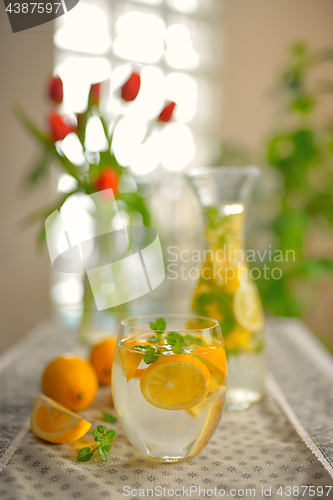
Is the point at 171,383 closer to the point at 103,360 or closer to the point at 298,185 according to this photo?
the point at 103,360

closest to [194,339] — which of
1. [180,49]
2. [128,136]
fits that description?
[128,136]

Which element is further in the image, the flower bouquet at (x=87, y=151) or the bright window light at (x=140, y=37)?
the bright window light at (x=140, y=37)

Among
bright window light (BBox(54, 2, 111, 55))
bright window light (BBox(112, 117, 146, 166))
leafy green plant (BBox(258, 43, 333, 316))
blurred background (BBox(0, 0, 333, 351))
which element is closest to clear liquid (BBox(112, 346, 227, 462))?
bright window light (BBox(112, 117, 146, 166))

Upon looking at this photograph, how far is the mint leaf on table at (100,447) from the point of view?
516mm

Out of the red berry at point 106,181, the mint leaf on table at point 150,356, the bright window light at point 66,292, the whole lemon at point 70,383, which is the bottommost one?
the bright window light at point 66,292

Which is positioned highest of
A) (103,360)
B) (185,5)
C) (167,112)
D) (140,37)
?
(185,5)

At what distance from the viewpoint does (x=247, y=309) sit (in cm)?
72

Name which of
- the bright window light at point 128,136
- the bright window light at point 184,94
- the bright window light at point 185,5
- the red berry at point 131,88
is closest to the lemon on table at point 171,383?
the red berry at point 131,88

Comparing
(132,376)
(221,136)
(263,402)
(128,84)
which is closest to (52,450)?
(132,376)

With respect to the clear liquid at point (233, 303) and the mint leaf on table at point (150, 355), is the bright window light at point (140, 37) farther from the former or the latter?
the mint leaf on table at point (150, 355)

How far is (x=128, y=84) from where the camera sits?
0.96 meters

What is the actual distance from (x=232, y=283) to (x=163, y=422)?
30cm

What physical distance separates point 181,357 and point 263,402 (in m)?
0.31

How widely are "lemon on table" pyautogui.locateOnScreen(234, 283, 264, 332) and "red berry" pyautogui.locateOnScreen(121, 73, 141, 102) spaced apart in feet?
1.70
